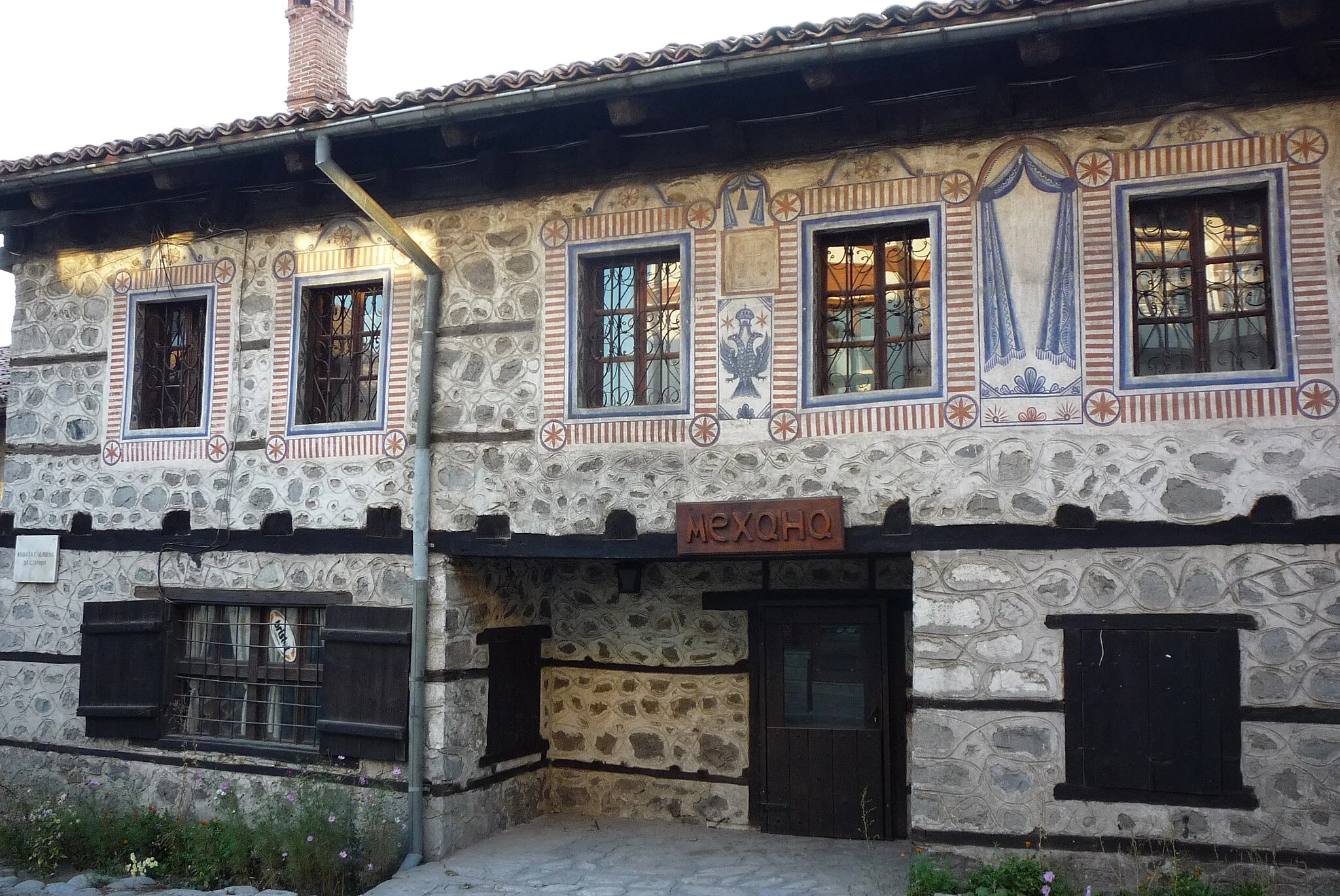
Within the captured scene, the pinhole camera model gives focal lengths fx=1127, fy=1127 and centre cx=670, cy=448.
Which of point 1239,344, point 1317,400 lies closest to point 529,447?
point 1239,344

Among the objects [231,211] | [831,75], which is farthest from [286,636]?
[831,75]

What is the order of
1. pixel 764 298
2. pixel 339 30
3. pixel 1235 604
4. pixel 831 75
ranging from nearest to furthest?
1. pixel 1235 604
2. pixel 831 75
3. pixel 764 298
4. pixel 339 30

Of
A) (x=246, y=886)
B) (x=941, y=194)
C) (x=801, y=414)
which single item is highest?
(x=941, y=194)

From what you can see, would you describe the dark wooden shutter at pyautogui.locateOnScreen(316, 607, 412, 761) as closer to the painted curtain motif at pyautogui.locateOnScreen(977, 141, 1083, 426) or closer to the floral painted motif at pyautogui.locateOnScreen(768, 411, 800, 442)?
the floral painted motif at pyautogui.locateOnScreen(768, 411, 800, 442)

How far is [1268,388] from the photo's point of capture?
20.6 ft

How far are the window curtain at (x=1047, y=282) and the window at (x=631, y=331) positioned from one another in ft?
6.76

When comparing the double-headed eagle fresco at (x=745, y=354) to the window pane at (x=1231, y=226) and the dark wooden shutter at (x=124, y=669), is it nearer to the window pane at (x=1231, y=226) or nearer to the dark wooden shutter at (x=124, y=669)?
the window pane at (x=1231, y=226)

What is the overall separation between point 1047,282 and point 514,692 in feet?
16.5

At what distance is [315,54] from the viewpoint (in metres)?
10.9

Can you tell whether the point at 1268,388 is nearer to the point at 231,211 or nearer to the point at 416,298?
the point at 416,298

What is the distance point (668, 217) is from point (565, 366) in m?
1.25

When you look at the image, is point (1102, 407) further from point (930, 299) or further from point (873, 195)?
point (873, 195)

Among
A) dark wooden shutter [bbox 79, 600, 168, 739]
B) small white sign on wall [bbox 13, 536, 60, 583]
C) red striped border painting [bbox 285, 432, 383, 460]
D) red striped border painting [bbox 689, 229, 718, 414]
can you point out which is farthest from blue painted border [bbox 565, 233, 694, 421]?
small white sign on wall [bbox 13, 536, 60, 583]

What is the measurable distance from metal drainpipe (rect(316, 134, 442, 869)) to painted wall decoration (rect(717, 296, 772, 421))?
86.2 inches
